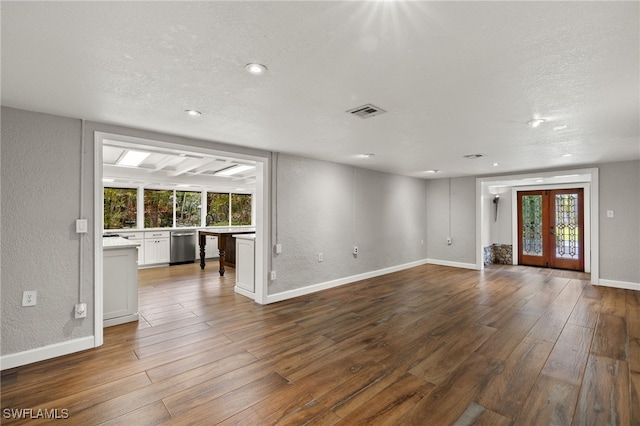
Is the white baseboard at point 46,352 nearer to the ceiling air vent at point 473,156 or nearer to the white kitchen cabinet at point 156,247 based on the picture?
the white kitchen cabinet at point 156,247

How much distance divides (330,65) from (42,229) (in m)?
2.95

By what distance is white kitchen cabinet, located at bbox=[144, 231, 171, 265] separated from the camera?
719cm

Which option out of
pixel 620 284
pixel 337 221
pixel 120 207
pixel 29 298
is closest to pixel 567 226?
pixel 620 284

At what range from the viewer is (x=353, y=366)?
2531mm

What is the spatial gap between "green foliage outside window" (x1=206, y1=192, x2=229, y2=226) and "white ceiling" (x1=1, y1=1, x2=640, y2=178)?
586 cm

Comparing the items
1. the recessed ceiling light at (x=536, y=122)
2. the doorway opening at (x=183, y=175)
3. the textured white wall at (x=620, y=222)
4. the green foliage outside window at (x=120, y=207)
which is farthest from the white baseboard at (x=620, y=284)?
the green foliage outside window at (x=120, y=207)

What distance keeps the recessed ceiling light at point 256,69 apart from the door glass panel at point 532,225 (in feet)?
26.7

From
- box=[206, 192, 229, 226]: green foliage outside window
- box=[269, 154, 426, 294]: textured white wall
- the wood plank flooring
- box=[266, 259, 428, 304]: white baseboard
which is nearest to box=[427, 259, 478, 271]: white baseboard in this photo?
box=[269, 154, 426, 294]: textured white wall

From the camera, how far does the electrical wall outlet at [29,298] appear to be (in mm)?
2605

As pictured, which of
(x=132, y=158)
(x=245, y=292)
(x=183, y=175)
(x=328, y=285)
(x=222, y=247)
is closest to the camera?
(x=245, y=292)

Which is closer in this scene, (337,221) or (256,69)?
(256,69)

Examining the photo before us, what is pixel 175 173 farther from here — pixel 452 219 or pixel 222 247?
pixel 452 219

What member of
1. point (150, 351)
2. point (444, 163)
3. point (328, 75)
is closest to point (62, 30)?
point (328, 75)

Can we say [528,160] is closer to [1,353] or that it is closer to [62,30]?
[62,30]
